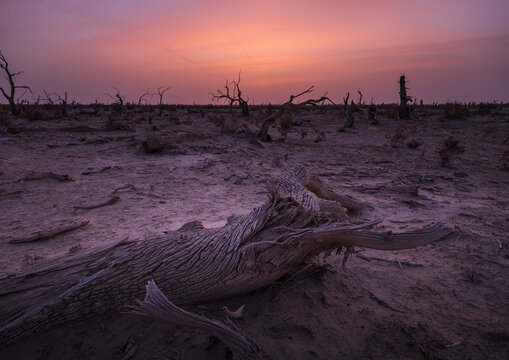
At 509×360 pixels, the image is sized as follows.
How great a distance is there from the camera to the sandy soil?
1.95 metres

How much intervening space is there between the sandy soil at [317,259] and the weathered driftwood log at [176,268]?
0.52ft

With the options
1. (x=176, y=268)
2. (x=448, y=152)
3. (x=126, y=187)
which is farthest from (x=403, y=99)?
(x=176, y=268)

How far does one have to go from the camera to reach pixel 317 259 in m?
2.89

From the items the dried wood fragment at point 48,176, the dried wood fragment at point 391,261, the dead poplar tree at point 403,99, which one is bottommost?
the dried wood fragment at point 391,261

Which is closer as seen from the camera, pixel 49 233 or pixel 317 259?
pixel 317 259

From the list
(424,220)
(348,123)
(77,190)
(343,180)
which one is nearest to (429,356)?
(424,220)

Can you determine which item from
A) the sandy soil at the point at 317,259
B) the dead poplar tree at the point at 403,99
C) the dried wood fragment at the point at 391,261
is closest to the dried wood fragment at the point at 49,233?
the sandy soil at the point at 317,259

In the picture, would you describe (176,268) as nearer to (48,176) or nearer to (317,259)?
(317,259)

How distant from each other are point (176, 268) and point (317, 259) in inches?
55.9

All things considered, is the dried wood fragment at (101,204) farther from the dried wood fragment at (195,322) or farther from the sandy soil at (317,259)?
the dried wood fragment at (195,322)

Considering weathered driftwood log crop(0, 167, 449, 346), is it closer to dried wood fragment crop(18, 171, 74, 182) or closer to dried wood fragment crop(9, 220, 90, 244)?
dried wood fragment crop(9, 220, 90, 244)

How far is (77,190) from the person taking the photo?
5.74 m

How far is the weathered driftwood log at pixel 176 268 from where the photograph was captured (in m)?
2.01

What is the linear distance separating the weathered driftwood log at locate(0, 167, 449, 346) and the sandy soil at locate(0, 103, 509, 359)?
0.16 metres
